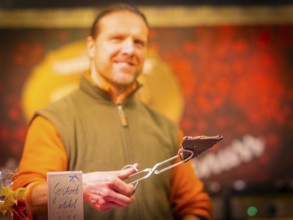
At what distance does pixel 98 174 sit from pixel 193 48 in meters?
1.05

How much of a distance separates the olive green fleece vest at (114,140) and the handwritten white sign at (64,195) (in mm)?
43

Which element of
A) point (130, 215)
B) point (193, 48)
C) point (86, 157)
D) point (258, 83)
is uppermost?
point (193, 48)

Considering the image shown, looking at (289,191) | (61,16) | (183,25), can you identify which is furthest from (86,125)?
(289,191)

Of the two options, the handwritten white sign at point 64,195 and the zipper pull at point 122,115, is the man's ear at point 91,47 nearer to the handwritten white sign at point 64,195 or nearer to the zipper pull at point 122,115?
the zipper pull at point 122,115

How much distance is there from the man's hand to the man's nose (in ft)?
0.82

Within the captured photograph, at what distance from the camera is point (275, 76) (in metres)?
1.80

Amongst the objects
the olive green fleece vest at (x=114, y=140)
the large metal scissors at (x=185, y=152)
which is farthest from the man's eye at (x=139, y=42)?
the large metal scissors at (x=185, y=152)

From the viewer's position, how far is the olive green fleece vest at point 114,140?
900 mm

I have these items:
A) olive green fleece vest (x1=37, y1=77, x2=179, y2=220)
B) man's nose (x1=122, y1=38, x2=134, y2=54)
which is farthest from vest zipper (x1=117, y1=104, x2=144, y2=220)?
man's nose (x1=122, y1=38, x2=134, y2=54)

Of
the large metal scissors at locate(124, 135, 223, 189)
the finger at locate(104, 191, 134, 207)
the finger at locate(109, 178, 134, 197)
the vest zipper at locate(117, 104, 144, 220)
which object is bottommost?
the finger at locate(104, 191, 134, 207)

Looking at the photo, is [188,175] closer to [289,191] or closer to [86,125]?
[86,125]

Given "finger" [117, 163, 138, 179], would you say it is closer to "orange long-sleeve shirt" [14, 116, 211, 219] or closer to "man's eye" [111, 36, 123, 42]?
"orange long-sleeve shirt" [14, 116, 211, 219]

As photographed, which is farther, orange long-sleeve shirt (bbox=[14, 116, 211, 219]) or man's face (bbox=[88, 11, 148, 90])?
man's face (bbox=[88, 11, 148, 90])

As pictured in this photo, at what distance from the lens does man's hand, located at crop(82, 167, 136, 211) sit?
0.82 meters
